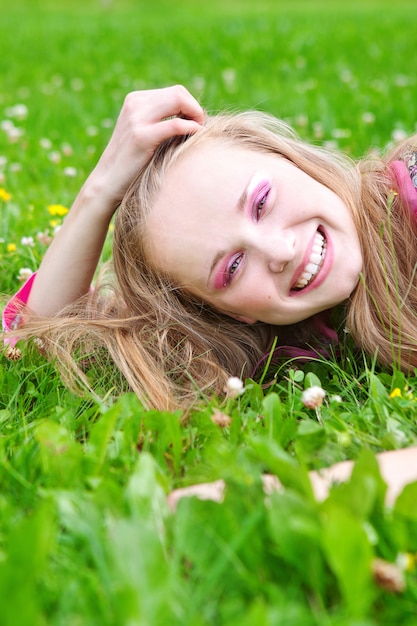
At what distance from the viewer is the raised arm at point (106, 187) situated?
2582 mm

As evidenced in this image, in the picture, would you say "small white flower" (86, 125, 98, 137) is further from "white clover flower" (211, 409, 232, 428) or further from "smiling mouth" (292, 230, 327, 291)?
"white clover flower" (211, 409, 232, 428)

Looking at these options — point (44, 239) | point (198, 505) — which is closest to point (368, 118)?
point (44, 239)

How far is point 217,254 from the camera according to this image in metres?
2.32

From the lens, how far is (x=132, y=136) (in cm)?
258

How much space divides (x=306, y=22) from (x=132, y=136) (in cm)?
920

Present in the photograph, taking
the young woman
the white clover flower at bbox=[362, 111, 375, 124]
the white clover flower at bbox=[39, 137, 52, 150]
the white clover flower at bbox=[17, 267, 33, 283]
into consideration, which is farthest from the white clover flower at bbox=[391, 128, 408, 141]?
the white clover flower at bbox=[17, 267, 33, 283]

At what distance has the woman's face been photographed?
7.57ft

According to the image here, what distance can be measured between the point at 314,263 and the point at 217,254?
0.28m

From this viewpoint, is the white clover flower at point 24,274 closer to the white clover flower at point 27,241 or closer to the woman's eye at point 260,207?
the white clover flower at point 27,241

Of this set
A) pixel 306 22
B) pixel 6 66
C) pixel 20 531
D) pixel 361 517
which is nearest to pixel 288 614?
pixel 361 517

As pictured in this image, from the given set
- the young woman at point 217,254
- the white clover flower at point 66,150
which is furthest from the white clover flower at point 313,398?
the white clover flower at point 66,150

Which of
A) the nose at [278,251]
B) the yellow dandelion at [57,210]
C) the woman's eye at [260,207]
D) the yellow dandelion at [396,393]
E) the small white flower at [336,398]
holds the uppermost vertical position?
the woman's eye at [260,207]

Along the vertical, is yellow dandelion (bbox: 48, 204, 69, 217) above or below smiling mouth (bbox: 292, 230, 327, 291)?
below

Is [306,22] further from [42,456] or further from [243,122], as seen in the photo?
[42,456]
